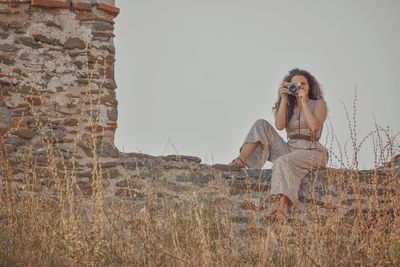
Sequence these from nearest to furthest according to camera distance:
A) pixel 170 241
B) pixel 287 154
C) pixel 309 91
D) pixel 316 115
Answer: pixel 170 241 < pixel 287 154 < pixel 316 115 < pixel 309 91

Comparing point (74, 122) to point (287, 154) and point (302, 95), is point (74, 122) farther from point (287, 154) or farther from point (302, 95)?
point (302, 95)

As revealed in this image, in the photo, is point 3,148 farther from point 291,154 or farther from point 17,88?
point 291,154

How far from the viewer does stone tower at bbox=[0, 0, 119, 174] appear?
202 inches

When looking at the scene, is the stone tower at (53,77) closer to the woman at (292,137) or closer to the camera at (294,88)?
the woman at (292,137)

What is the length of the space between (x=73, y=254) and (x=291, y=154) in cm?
251

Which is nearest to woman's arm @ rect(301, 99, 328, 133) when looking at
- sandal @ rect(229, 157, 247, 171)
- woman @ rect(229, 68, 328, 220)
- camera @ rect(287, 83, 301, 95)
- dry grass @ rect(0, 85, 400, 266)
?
woman @ rect(229, 68, 328, 220)

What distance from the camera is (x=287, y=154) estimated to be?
196 inches

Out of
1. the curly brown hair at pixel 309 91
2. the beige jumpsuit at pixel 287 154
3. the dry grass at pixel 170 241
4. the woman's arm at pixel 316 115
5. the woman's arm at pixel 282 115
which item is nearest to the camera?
the dry grass at pixel 170 241

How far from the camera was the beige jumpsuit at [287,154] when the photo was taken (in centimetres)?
489

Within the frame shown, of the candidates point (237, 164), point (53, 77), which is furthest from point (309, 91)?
point (53, 77)

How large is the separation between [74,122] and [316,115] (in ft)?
6.69

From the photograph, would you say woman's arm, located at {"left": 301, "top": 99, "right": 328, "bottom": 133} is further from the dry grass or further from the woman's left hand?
the dry grass

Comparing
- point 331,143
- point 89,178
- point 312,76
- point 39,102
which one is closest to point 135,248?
point 331,143

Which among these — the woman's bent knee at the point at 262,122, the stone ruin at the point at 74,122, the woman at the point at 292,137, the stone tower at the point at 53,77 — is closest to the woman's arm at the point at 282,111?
the woman at the point at 292,137
